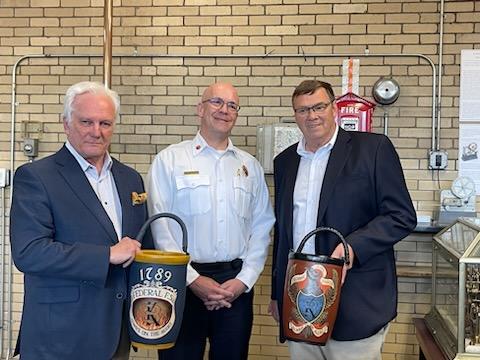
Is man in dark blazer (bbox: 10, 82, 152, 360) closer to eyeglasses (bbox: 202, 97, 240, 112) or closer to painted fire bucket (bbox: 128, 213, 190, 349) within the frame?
painted fire bucket (bbox: 128, 213, 190, 349)

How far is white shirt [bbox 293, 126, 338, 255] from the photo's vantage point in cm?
220

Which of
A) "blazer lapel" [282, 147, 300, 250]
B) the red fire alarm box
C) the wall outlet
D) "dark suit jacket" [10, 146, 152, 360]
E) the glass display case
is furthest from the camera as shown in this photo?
the wall outlet

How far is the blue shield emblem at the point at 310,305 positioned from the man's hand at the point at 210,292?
530mm

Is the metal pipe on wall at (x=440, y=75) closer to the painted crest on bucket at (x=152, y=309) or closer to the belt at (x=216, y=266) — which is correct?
the belt at (x=216, y=266)

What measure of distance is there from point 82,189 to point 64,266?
11.0 inches

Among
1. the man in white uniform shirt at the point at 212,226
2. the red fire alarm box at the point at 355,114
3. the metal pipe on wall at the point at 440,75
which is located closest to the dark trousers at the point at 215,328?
the man in white uniform shirt at the point at 212,226

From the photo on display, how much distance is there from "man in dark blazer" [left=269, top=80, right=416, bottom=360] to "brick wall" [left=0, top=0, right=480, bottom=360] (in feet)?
4.85

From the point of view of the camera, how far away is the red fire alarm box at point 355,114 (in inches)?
131

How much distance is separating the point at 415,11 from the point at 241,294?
2.35 meters

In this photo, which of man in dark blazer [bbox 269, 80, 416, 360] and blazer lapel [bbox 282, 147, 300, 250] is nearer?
man in dark blazer [bbox 269, 80, 416, 360]

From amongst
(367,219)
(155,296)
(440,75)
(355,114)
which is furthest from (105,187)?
(440,75)

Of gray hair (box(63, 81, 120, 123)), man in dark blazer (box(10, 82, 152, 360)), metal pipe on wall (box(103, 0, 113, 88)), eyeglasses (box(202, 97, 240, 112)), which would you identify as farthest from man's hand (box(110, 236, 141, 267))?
metal pipe on wall (box(103, 0, 113, 88))

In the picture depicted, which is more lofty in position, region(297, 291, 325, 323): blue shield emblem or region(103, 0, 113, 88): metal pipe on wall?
region(103, 0, 113, 88): metal pipe on wall

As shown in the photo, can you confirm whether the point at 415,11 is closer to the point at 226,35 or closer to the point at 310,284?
the point at 226,35
